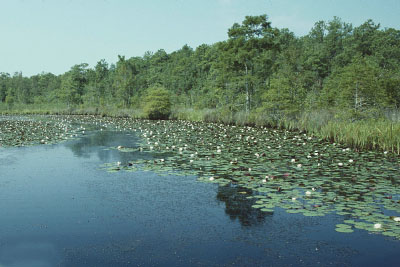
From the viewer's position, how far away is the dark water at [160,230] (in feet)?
13.0

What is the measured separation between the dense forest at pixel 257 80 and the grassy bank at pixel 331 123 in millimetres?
196

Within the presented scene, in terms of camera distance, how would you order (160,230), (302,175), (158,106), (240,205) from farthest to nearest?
(158,106)
(302,175)
(240,205)
(160,230)

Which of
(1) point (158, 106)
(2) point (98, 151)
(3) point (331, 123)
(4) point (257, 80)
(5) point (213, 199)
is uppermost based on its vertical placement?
(4) point (257, 80)

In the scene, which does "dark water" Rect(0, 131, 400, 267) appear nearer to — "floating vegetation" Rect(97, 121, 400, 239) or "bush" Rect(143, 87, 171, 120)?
"floating vegetation" Rect(97, 121, 400, 239)

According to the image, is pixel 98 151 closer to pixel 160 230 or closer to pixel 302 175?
pixel 302 175

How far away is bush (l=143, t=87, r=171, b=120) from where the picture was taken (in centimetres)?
3378

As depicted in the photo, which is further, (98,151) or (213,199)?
(98,151)

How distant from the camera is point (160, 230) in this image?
15.8 ft

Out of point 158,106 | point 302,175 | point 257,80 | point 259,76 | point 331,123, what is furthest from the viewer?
point 158,106

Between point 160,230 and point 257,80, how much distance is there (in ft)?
81.4

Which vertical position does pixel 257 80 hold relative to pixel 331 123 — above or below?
above

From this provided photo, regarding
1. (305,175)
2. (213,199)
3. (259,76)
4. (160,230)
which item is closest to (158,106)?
(259,76)

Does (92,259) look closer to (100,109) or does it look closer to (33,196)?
(33,196)

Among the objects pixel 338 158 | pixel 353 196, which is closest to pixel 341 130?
pixel 338 158
